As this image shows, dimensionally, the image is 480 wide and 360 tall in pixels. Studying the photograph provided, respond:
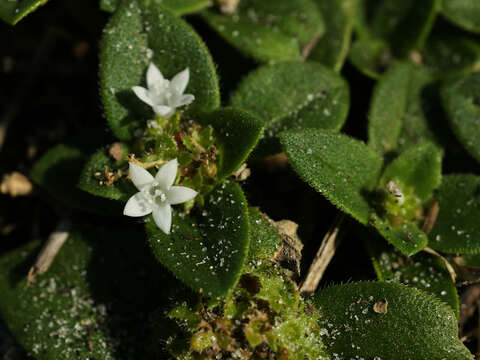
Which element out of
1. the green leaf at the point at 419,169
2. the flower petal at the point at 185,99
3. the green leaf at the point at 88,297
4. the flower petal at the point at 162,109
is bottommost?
the green leaf at the point at 88,297

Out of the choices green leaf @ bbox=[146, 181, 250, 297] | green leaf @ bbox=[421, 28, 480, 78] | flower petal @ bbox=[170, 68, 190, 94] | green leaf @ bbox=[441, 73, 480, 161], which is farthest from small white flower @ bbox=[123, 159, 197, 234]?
green leaf @ bbox=[421, 28, 480, 78]

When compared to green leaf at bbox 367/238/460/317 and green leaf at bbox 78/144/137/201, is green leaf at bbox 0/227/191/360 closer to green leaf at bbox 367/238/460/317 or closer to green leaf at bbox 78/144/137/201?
green leaf at bbox 78/144/137/201

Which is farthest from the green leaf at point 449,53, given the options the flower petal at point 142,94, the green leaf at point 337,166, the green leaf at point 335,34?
the flower petal at point 142,94

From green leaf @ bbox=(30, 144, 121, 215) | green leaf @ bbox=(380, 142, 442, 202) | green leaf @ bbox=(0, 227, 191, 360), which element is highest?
green leaf @ bbox=(380, 142, 442, 202)

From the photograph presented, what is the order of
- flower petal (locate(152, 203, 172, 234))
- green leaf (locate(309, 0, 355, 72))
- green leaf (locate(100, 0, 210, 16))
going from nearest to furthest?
flower petal (locate(152, 203, 172, 234))
green leaf (locate(100, 0, 210, 16))
green leaf (locate(309, 0, 355, 72))

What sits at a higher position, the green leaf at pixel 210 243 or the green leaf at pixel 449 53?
the green leaf at pixel 449 53

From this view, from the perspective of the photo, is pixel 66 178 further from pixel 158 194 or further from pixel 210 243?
pixel 210 243

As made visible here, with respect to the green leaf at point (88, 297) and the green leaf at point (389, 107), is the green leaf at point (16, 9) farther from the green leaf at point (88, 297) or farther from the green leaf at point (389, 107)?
the green leaf at point (389, 107)
